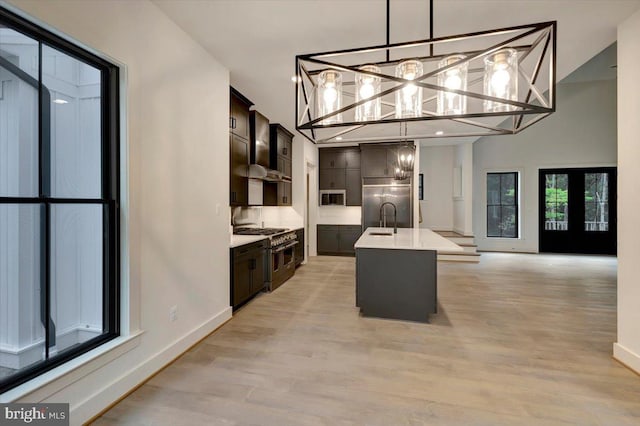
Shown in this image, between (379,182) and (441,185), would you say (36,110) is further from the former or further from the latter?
(441,185)

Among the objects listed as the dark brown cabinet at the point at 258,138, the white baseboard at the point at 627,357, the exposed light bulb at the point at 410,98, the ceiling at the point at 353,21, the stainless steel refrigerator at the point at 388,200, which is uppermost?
the ceiling at the point at 353,21

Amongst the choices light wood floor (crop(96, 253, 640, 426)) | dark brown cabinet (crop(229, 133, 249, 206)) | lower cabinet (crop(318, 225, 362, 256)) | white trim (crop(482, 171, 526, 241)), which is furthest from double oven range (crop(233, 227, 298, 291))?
white trim (crop(482, 171, 526, 241))

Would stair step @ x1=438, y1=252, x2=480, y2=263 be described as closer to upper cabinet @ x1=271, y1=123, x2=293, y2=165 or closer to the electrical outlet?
upper cabinet @ x1=271, y1=123, x2=293, y2=165

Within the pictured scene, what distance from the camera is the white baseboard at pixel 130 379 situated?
5.34 ft

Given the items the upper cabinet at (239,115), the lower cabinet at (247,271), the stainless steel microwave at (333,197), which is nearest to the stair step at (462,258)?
the stainless steel microwave at (333,197)

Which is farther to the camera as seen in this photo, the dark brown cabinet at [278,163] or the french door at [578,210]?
the french door at [578,210]

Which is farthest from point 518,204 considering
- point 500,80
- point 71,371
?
point 71,371

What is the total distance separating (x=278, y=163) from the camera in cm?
525

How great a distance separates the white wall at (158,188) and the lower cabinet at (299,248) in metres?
2.62

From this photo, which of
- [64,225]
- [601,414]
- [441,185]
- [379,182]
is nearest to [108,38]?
[64,225]

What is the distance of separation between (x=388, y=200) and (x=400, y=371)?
471cm

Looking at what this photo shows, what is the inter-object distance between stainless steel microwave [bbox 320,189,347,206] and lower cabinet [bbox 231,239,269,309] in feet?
10.3

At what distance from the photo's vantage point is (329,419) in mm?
1691

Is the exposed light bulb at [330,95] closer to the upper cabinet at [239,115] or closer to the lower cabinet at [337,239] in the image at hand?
the upper cabinet at [239,115]
